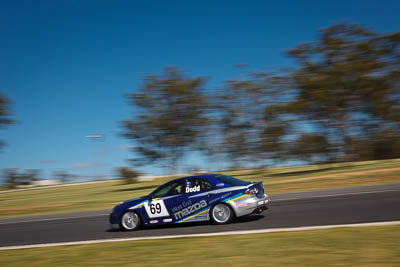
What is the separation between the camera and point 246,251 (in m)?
7.17

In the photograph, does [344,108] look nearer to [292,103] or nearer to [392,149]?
[292,103]

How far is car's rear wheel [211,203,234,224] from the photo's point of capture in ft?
35.0

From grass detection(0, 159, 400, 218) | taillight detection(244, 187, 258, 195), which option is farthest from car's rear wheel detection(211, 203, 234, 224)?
grass detection(0, 159, 400, 218)

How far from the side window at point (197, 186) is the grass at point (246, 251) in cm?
210

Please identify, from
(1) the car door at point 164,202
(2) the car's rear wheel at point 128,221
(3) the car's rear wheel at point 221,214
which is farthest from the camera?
(2) the car's rear wheel at point 128,221

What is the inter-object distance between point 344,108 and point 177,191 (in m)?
28.7

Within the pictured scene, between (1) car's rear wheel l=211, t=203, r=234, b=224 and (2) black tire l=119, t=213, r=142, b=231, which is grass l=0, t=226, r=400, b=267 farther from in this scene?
(2) black tire l=119, t=213, r=142, b=231

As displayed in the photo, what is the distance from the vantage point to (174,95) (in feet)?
142

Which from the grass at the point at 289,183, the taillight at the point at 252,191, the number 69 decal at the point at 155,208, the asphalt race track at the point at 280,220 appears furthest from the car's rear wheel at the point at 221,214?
the grass at the point at 289,183

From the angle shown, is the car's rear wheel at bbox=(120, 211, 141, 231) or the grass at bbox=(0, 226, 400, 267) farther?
the car's rear wheel at bbox=(120, 211, 141, 231)

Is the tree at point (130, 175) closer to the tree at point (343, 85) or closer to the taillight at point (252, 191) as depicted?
the tree at point (343, 85)

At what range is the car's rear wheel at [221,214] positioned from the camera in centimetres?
1066

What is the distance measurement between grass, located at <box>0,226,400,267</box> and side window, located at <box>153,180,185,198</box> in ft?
7.25

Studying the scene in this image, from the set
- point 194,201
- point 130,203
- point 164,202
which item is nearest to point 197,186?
point 194,201
